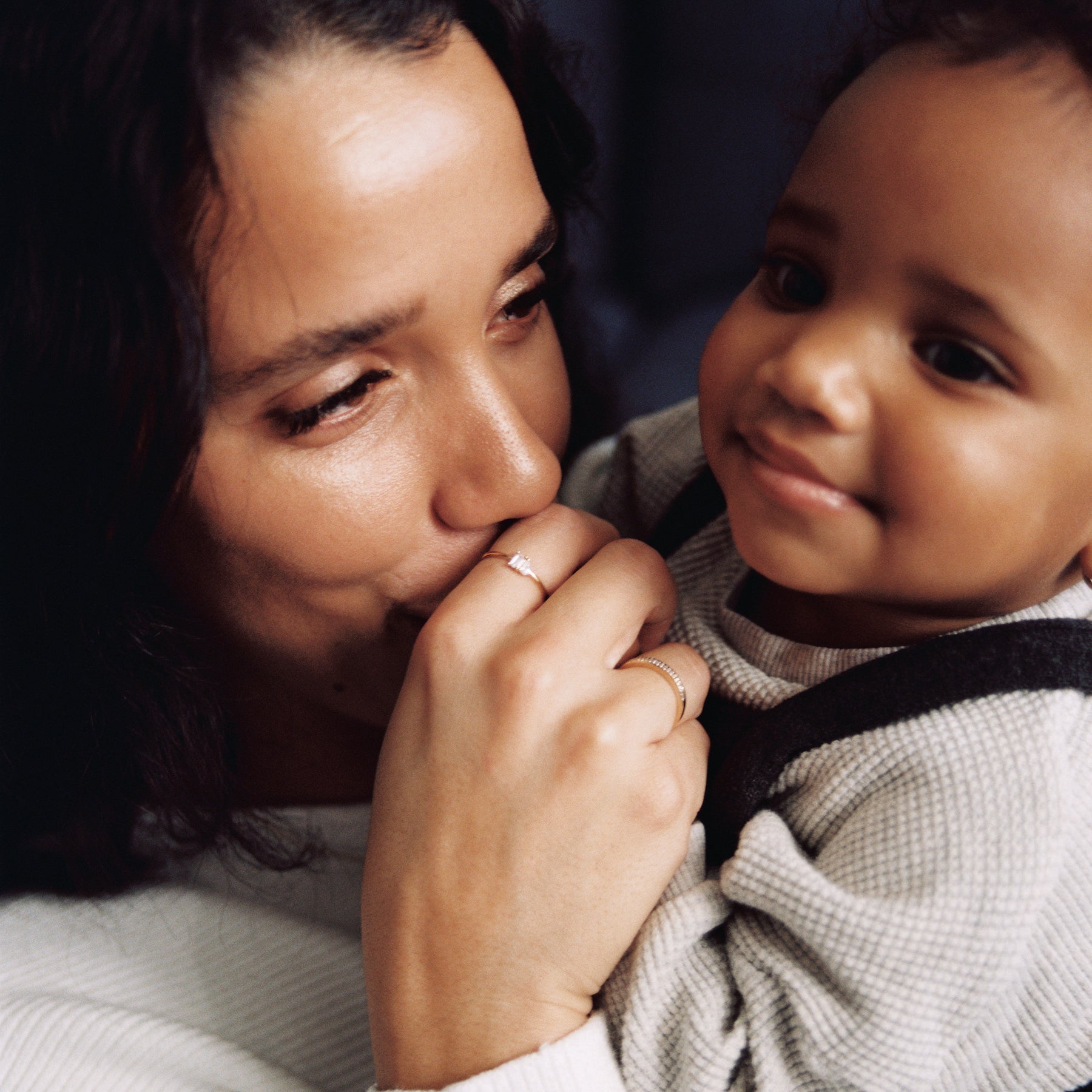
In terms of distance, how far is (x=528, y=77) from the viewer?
106 centimetres

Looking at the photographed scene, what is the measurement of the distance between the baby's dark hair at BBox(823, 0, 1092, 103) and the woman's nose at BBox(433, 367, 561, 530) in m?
0.44

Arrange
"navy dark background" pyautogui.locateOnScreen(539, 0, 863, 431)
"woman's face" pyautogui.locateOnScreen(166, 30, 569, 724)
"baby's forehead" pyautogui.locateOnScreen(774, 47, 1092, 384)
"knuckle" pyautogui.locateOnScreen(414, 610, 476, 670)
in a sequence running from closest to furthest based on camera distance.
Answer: "baby's forehead" pyautogui.locateOnScreen(774, 47, 1092, 384) < "woman's face" pyautogui.locateOnScreen(166, 30, 569, 724) < "knuckle" pyautogui.locateOnScreen(414, 610, 476, 670) < "navy dark background" pyautogui.locateOnScreen(539, 0, 863, 431)

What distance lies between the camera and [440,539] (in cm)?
95

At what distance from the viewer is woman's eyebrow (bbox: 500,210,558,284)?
893 mm

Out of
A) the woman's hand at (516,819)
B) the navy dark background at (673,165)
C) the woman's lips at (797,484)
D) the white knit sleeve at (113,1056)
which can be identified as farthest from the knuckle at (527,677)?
the navy dark background at (673,165)

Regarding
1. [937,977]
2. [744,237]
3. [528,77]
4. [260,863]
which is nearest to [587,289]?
[744,237]

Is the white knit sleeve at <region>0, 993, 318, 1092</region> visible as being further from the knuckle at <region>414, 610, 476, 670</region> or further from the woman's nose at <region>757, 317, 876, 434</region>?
the woman's nose at <region>757, 317, 876, 434</region>

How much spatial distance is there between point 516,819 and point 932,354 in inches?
19.6

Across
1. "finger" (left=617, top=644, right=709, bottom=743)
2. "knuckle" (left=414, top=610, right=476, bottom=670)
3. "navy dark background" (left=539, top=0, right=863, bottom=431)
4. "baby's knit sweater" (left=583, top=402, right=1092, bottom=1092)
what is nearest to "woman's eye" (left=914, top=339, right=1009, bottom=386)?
"baby's knit sweater" (left=583, top=402, right=1092, bottom=1092)

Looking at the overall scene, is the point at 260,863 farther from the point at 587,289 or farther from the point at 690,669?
the point at 587,289

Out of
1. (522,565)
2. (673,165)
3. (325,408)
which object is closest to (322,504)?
(325,408)

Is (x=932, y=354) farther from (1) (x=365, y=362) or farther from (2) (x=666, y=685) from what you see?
(1) (x=365, y=362)

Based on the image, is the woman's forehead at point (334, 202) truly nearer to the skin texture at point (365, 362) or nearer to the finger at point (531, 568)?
the skin texture at point (365, 362)

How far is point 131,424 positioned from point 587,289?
4.11 ft
